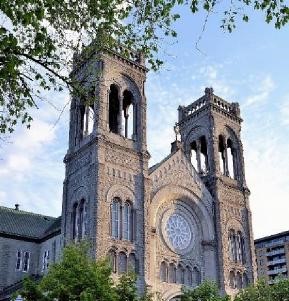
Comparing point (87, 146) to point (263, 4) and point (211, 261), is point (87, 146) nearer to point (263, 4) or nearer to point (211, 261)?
point (211, 261)

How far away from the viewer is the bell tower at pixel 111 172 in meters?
33.9

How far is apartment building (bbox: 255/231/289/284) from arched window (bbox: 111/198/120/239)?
74.7m

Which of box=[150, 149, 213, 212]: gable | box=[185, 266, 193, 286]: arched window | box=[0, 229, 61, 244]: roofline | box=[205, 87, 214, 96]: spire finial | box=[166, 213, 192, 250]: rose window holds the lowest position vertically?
box=[185, 266, 193, 286]: arched window

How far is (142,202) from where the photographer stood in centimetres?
3669

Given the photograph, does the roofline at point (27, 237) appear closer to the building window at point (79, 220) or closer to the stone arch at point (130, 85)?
the building window at point (79, 220)

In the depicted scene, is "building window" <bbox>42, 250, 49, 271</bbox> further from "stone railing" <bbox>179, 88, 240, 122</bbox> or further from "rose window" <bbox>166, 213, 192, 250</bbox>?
"stone railing" <bbox>179, 88, 240, 122</bbox>

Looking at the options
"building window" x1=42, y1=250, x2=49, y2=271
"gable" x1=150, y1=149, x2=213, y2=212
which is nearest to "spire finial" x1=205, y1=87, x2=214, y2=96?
"gable" x1=150, y1=149, x2=213, y2=212

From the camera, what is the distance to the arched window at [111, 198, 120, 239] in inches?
1362

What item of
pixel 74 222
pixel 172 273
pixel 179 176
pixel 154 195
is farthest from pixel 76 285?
pixel 179 176

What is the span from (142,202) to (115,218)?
260 centimetres

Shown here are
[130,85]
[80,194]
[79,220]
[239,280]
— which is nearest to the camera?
[79,220]

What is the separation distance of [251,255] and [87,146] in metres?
17.5

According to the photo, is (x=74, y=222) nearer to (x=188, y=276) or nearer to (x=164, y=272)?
(x=164, y=272)

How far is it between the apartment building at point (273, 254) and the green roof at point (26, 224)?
65.9m
